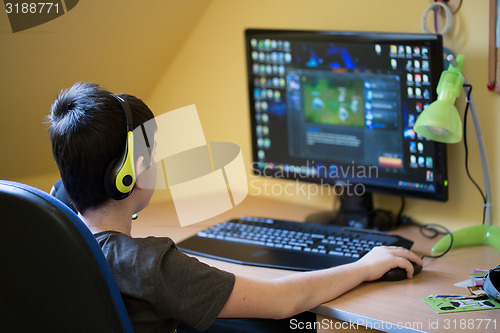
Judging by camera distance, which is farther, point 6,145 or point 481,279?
point 6,145

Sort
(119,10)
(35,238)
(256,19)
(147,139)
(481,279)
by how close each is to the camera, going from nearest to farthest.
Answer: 1. (35,238)
2. (147,139)
3. (481,279)
4. (119,10)
5. (256,19)

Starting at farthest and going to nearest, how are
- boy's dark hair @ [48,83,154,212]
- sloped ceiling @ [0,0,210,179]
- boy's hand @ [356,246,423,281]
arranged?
1. sloped ceiling @ [0,0,210,179]
2. boy's hand @ [356,246,423,281]
3. boy's dark hair @ [48,83,154,212]

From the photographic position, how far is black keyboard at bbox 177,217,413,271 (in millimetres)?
1518

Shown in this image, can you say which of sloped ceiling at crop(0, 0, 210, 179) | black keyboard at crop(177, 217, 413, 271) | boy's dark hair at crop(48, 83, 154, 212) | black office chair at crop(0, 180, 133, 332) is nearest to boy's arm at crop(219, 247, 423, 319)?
black keyboard at crop(177, 217, 413, 271)

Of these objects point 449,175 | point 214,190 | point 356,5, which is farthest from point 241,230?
point 356,5

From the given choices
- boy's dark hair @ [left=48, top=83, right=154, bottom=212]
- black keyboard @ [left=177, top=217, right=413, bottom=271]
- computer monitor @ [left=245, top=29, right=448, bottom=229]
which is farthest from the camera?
computer monitor @ [left=245, top=29, right=448, bottom=229]

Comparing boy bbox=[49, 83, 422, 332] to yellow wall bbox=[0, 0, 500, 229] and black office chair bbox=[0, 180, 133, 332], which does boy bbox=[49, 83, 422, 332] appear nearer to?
black office chair bbox=[0, 180, 133, 332]

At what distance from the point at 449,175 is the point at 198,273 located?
2.94 feet

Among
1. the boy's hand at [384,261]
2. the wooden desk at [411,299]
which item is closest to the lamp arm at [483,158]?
the wooden desk at [411,299]

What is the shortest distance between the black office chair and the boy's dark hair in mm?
136

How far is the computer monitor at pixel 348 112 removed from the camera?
1.63m

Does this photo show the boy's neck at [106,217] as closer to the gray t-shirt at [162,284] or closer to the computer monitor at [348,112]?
the gray t-shirt at [162,284]

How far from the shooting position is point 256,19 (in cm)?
206

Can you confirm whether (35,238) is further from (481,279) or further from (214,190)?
(214,190)
